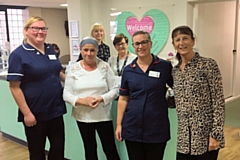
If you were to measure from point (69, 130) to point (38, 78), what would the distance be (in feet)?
3.46

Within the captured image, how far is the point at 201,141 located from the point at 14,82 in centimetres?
136

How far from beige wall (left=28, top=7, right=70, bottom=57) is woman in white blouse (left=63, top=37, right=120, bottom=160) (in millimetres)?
7568

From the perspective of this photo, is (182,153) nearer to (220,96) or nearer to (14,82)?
(220,96)

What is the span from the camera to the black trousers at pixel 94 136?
2236mm

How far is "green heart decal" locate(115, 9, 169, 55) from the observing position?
198 inches

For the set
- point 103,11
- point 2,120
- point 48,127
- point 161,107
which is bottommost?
point 2,120

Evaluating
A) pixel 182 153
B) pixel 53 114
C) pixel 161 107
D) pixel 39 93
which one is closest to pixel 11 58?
pixel 39 93

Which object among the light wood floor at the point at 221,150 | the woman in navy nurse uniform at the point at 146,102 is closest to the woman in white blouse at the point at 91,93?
the woman in navy nurse uniform at the point at 146,102

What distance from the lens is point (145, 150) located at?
1.87 meters

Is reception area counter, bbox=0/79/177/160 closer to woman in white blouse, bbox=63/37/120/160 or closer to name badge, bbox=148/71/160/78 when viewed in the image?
woman in white blouse, bbox=63/37/120/160

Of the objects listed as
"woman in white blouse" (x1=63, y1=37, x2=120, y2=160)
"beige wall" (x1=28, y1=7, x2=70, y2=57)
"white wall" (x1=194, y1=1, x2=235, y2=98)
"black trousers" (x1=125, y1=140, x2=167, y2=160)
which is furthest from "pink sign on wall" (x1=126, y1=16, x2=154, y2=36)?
"beige wall" (x1=28, y1=7, x2=70, y2=57)

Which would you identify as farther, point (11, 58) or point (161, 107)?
point (11, 58)

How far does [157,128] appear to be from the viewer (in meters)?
1.78

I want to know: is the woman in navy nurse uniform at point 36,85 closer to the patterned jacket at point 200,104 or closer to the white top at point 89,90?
the white top at point 89,90
